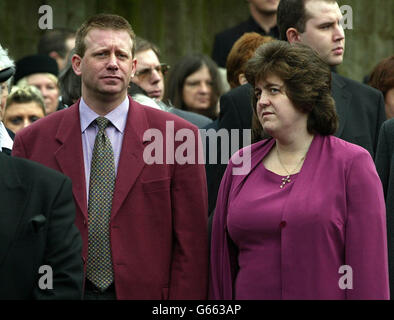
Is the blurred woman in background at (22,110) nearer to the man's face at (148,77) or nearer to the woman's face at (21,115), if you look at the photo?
the woman's face at (21,115)

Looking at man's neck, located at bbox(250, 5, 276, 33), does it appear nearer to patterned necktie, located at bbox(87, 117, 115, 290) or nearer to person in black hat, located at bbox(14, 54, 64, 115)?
person in black hat, located at bbox(14, 54, 64, 115)

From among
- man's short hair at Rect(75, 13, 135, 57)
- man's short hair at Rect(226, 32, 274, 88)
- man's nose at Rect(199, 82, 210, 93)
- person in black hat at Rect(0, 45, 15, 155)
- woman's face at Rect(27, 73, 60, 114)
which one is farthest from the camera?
woman's face at Rect(27, 73, 60, 114)

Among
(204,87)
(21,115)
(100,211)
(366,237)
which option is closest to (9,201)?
(100,211)

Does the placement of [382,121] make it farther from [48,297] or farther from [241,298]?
[48,297]

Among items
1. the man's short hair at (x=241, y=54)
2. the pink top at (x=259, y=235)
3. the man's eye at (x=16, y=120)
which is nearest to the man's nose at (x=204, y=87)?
the man's short hair at (x=241, y=54)

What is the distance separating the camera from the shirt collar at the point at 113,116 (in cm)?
502

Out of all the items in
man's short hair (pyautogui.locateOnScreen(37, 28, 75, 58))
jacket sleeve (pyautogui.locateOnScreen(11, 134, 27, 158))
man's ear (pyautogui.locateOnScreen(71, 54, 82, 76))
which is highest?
man's short hair (pyautogui.locateOnScreen(37, 28, 75, 58))

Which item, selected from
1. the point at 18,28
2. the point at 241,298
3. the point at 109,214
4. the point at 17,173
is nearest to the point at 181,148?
the point at 109,214

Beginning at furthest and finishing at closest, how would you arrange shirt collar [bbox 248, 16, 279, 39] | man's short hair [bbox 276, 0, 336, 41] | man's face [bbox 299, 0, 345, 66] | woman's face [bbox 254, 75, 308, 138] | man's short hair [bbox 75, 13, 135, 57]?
shirt collar [bbox 248, 16, 279, 39] < man's short hair [bbox 276, 0, 336, 41] < man's face [bbox 299, 0, 345, 66] < man's short hair [bbox 75, 13, 135, 57] < woman's face [bbox 254, 75, 308, 138]

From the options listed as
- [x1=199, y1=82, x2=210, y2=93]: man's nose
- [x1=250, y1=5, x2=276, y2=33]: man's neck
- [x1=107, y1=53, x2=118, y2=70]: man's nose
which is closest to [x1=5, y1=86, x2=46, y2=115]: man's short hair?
[x1=199, y1=82, x2=210, y2=93]: man's nose

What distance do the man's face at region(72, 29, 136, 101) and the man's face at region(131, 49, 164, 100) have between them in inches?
83.7

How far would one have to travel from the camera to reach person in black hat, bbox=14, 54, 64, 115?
28.3ft

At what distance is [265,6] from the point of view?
8.32 m

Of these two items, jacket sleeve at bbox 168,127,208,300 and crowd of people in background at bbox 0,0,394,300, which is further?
jacket sleeve at bbox 168,127,208,300
